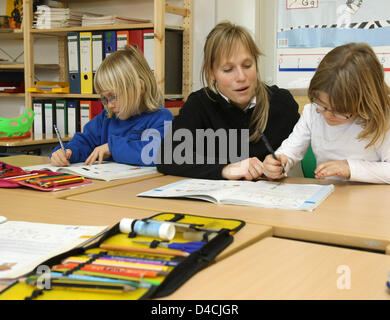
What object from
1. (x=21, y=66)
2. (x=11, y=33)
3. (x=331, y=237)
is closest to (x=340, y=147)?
(x=331, y=237)

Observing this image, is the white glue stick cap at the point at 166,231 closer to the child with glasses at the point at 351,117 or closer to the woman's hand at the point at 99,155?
the child with glasses at the point at 351,117

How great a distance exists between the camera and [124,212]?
104 cm

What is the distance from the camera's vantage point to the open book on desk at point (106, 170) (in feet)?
4.98

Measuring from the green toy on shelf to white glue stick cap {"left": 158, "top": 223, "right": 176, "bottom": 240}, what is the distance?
2.11 meters

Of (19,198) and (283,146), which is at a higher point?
(283,146)

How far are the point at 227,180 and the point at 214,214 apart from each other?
1.36 feet

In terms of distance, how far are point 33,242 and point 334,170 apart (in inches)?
35.1

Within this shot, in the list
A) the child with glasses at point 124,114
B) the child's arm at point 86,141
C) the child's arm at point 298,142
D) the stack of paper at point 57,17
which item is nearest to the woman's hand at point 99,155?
the child with glasses at point 124,114

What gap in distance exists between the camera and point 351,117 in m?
1.40

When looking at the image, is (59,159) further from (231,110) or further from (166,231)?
(166,231)

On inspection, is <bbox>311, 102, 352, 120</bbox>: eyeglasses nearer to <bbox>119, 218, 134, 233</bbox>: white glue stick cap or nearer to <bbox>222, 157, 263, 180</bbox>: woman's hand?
<bbox>222, 157, 263, 180</bbox>: woman's hand
